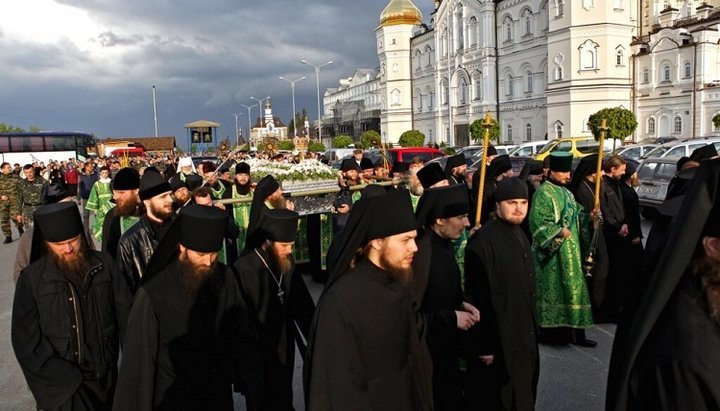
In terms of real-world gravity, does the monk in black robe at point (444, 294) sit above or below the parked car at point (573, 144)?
below

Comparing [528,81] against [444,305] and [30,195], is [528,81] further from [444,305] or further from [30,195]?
[444,305]

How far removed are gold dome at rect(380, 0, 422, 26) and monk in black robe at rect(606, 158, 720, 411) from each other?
74710 millimetres

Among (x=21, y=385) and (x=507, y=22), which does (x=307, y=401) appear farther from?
(x=507, y=22)

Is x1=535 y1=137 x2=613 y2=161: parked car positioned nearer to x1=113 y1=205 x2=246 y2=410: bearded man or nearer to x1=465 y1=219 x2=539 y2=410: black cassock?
x1=465 y1=219 x2=539 y2=410: black cassock

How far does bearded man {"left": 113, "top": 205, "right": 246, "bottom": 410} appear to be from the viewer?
2.88m

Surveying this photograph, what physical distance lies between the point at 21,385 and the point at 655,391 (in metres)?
5.51

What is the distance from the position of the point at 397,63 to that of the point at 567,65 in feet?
91.7

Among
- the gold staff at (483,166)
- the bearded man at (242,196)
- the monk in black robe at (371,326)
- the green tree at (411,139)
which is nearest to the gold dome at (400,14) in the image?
the green tree at (411,139)

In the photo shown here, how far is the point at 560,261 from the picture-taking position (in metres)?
5.89

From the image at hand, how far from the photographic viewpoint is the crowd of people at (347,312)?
2.04 m

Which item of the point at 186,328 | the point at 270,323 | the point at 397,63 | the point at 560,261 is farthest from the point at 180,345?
the point at 397,63

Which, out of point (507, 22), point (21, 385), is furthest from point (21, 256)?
point (507, 22)

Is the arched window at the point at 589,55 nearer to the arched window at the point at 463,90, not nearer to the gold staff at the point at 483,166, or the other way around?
the arched window at the point at 463,90

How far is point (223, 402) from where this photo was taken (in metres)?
3.21
